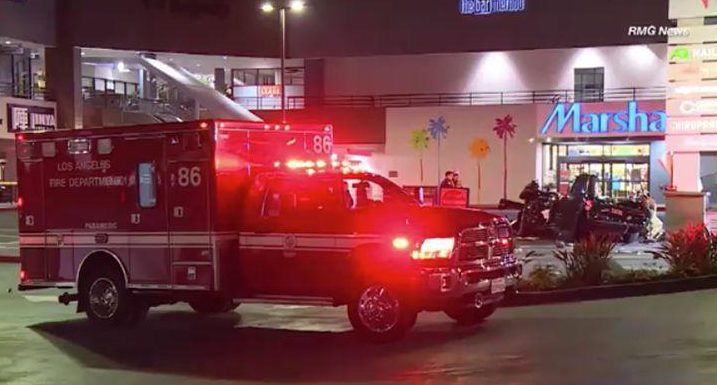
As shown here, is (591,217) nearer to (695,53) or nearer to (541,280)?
(695,53)

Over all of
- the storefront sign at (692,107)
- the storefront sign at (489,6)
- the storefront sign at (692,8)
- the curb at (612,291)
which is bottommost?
the curb at (612,291)

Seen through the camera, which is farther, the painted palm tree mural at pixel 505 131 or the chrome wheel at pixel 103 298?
the painted palm tree mural at pixel 505 131

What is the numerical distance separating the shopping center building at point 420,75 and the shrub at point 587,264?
1085 inches

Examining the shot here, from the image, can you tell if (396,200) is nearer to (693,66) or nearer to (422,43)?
(693,66)

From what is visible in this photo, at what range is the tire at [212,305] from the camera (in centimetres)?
1263

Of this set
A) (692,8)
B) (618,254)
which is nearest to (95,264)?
(618,254)

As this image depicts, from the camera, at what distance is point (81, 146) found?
43.5ft

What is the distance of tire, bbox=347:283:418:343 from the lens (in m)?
10.9

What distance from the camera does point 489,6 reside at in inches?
1848

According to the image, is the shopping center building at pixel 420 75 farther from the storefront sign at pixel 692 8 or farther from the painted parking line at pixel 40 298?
the painted parking line at pixel 40 298

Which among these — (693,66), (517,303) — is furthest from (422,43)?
(517,303)

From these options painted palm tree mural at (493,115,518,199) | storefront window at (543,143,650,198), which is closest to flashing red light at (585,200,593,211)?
storefront window at (543,143,650,198)

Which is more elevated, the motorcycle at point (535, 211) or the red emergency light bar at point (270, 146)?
the red emergency light bar at point (270, 146)

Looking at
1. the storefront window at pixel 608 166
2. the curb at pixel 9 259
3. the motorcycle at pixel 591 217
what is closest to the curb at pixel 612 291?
the motorcycle at pixel 591 217
